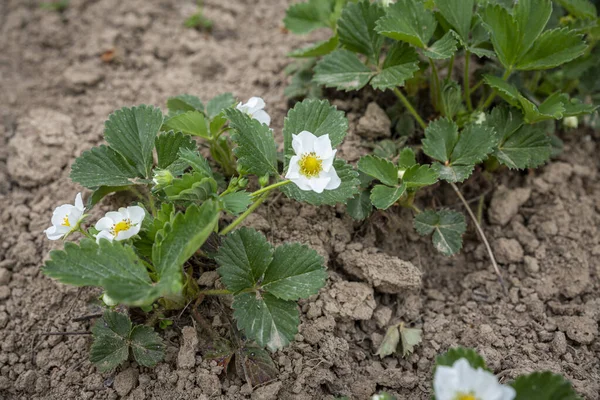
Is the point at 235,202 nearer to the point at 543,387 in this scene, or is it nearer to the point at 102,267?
the point at 102,267

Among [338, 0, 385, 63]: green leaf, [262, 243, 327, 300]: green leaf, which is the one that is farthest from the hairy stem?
[262, 243, 327, 300]: green leaf

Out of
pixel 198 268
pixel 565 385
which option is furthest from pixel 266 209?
pixel 565 385

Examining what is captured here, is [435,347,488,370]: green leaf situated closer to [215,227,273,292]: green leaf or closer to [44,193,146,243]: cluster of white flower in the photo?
[215,227,273,292]: green leaf

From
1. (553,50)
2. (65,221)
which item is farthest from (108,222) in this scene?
(553,50)

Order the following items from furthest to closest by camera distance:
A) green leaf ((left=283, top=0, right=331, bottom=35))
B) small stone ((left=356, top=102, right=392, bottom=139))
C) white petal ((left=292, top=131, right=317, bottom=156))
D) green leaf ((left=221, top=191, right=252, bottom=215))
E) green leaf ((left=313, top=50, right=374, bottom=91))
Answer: green leaf ((left=283, top=0, right=331, bottom=35)) → small stone ((left=356, top=102, right=392, bottom=139)) → green leaf ((left=313, top=50, right=374, bottom=91)) → white petal ((left=292, top=131, right=317, bottom=156)) → green leaf ((left=221, top=191, right=252, bottom=215))

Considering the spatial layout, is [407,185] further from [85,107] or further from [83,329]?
[85,107]
